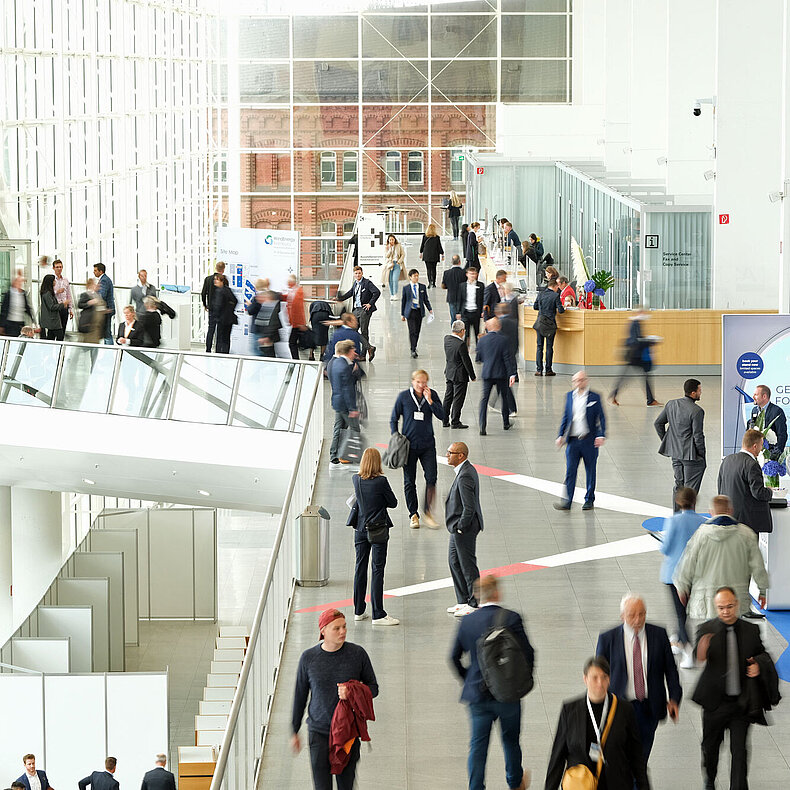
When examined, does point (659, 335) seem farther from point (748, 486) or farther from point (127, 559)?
point (748, 486)

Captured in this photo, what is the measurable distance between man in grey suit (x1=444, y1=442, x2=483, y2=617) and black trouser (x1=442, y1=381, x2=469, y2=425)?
5.80 m

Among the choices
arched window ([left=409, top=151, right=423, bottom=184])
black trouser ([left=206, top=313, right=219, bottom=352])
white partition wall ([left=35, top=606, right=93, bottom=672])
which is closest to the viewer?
white partition wall ([left=35, top=606, right=93, bottom=672])

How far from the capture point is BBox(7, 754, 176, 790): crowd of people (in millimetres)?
11461

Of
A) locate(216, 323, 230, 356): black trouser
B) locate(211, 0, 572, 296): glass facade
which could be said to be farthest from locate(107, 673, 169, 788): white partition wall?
locate(211, 0, 572, 296): glass facade

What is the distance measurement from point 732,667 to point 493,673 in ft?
3.81

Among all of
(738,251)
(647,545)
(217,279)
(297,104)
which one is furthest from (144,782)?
(297,104)

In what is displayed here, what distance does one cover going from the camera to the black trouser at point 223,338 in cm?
1766

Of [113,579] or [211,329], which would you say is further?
[113,579]

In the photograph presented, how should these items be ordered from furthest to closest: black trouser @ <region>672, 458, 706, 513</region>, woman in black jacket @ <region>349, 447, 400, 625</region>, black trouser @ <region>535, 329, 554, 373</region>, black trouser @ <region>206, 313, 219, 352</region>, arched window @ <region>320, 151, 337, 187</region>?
arched window @ <region>320, 151, 337, 187</region>
black trouser @ <region>535, 329, 554, 373</region>
black trouser @ <region>206, 313, 219, 352</region>
black trouser @ <region>672, 458, 706, 513</region>
woman in black jacket @ <region>349, 447, 400, 625</region>

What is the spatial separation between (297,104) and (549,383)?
1053 inches

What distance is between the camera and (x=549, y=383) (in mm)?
18891

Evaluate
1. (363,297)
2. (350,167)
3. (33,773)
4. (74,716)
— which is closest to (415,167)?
(350,167)

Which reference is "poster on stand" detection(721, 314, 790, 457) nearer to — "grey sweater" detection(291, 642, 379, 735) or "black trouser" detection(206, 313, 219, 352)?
"grey sweater" detection(291, 642, 379, 735)

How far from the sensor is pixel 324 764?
6293 mm
